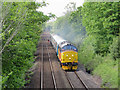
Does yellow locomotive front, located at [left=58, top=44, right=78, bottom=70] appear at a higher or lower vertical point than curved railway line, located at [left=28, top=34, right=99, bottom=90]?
higher

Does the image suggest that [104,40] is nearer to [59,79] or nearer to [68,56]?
[68,56]

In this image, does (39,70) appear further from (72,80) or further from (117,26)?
(117,26)

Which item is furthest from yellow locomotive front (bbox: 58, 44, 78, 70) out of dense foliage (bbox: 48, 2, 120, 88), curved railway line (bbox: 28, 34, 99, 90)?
dense foliage (bbox: 48, 2, 120, 88)

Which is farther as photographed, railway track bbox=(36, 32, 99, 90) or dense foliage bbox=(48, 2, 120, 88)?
dense foliage bbox=(48, 2, 120, 88)

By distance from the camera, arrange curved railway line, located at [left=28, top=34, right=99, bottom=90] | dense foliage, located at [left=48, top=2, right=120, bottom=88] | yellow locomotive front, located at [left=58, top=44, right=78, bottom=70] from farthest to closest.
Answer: yellow locomotive front, located at [left=58, top=44, right=78, bottom=70]
dense foliage, located at [left=48, top=2, right=120, bottom=88]
curved railway line, located at [left=28, top=34, right=99, bottom=90]

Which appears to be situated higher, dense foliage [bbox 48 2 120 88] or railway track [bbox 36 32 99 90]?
dense foliage [bbox 48 2 120 88]

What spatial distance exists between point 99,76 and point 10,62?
12.1 m

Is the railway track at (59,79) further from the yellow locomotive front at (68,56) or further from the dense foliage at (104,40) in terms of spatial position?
the dense foliage at (104,40)

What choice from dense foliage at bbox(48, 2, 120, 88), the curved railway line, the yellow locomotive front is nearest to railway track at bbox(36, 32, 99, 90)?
the curved railway line

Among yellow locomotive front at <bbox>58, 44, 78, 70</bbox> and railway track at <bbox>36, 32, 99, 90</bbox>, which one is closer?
railway track at <bbox>36, 32, 99, 90</bbox>

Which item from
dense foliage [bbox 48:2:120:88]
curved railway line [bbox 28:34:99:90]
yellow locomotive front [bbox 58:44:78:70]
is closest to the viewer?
curved railway line [bbox 28:34:99:90]

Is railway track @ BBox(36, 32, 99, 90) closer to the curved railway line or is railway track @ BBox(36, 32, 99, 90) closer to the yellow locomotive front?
the curved railway line

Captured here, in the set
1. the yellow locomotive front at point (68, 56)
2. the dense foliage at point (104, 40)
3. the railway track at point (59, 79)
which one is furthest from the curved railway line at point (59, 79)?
the dense foliage at point (104, 40)

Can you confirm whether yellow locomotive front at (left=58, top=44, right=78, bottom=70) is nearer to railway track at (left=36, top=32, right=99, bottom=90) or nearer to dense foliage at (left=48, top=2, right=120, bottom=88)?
railway track at (left=36, top=32, right=99, bottom=90)
